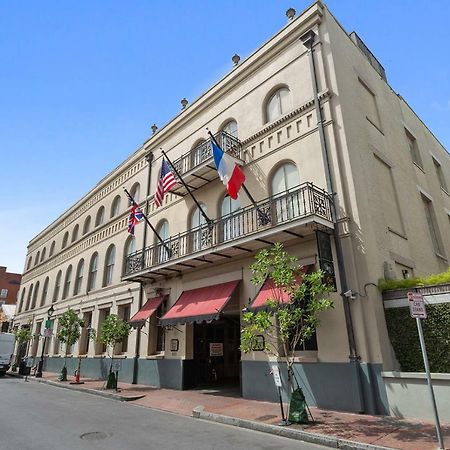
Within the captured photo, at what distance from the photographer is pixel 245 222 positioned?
1329 cm

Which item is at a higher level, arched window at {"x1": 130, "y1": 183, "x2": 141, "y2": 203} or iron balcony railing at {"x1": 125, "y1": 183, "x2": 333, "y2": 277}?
arched window at {"x1": 130, "y1": 183, "x2": 141, "y2": 203}

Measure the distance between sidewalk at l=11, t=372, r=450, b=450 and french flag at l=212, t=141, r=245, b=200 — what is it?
655 centimetres

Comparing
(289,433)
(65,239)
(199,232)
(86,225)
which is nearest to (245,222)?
(199,232)

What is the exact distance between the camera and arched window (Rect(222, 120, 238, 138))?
1586cm

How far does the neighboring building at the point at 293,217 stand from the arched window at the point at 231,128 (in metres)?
0.08

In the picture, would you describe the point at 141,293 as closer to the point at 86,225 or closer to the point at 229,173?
the point at 229,173

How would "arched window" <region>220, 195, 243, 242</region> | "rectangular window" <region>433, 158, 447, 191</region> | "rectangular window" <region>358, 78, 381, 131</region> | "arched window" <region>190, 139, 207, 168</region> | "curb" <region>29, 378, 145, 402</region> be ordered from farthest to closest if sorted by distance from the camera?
"rectangular window" <region>433, 158, 447, 191</region>, "arched window" <region>190, 139, 207, 168</region>, "rectangular window" <region>358, 78, 381, 131</region>, "arched window" <region>220, 195, 243, 242</region>, "curb" <region>29, 378, 145, 402</region>

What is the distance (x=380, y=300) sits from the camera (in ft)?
32.7

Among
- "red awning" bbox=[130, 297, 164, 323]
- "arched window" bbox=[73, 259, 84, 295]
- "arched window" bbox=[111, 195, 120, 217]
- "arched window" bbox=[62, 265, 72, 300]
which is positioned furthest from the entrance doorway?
"arched window" bbox=[62, 265, 72, 300]

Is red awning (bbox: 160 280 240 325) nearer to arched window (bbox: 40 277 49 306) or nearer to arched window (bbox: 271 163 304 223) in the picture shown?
arched window (bbox: 271 163 304 223)

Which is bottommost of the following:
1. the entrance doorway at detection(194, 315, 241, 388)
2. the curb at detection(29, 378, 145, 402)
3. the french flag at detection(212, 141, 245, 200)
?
the curb at detection(29, 378, 145, 402)

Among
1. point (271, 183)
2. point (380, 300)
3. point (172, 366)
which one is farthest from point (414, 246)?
point (172, 366)

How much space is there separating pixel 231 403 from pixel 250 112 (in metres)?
11.3

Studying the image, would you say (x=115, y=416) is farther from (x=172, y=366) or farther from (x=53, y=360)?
(x=53, y=360)
